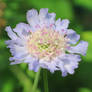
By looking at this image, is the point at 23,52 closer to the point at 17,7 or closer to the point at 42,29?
the point at 42,29

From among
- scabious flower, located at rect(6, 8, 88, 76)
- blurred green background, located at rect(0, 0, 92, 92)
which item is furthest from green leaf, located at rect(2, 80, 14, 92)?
scabious flower, located at rect(6, 8, 88, 76)

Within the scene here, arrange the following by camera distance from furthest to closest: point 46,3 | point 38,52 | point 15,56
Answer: point 46,3
point 38,52
point 15,56

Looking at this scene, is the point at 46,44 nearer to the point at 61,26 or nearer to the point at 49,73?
the point at 61,26

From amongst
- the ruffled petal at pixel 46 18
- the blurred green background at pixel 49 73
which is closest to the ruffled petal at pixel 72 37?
the ruffled petal at pixel 46 18

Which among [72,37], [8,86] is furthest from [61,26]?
[8,86]

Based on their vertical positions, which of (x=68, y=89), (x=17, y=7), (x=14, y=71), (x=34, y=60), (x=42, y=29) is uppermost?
(x=17, y=7)

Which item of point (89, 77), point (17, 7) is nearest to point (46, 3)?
point (17, 7)
